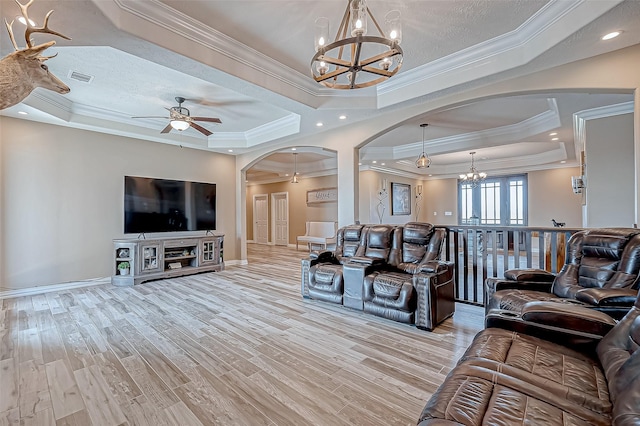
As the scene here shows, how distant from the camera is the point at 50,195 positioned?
478cm

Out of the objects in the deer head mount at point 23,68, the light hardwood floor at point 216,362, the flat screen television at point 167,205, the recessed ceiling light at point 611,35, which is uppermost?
the recessed ceiling light at point 611,35

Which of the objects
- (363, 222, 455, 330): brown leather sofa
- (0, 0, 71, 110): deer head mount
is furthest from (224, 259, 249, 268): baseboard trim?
(0, 0, 71, 110): deer head mount

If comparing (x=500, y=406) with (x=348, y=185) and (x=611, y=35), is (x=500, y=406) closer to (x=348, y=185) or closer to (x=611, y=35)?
(x=611, y=35)

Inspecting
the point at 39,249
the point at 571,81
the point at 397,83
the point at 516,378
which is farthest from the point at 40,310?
the point at 571,81

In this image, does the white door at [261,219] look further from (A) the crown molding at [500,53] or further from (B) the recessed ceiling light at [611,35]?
(B) the recessed ceiling light at [611,35]

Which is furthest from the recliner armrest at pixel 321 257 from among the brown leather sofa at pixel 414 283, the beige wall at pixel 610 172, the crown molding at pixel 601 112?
the crown molding at pixel 601 112

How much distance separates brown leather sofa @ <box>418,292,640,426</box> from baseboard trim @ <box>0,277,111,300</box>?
19.9 feet

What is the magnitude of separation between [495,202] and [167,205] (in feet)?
31.8

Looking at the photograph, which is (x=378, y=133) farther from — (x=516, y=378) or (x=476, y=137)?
(x=516, y=378)

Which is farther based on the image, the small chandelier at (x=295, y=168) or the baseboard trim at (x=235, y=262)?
the small chandelier at (x=295, y=168)

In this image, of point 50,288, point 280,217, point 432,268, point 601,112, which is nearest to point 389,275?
point 432,268

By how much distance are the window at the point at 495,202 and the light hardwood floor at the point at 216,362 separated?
270 inches

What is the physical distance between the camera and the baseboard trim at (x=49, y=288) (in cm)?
441

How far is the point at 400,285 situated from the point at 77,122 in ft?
18.6
